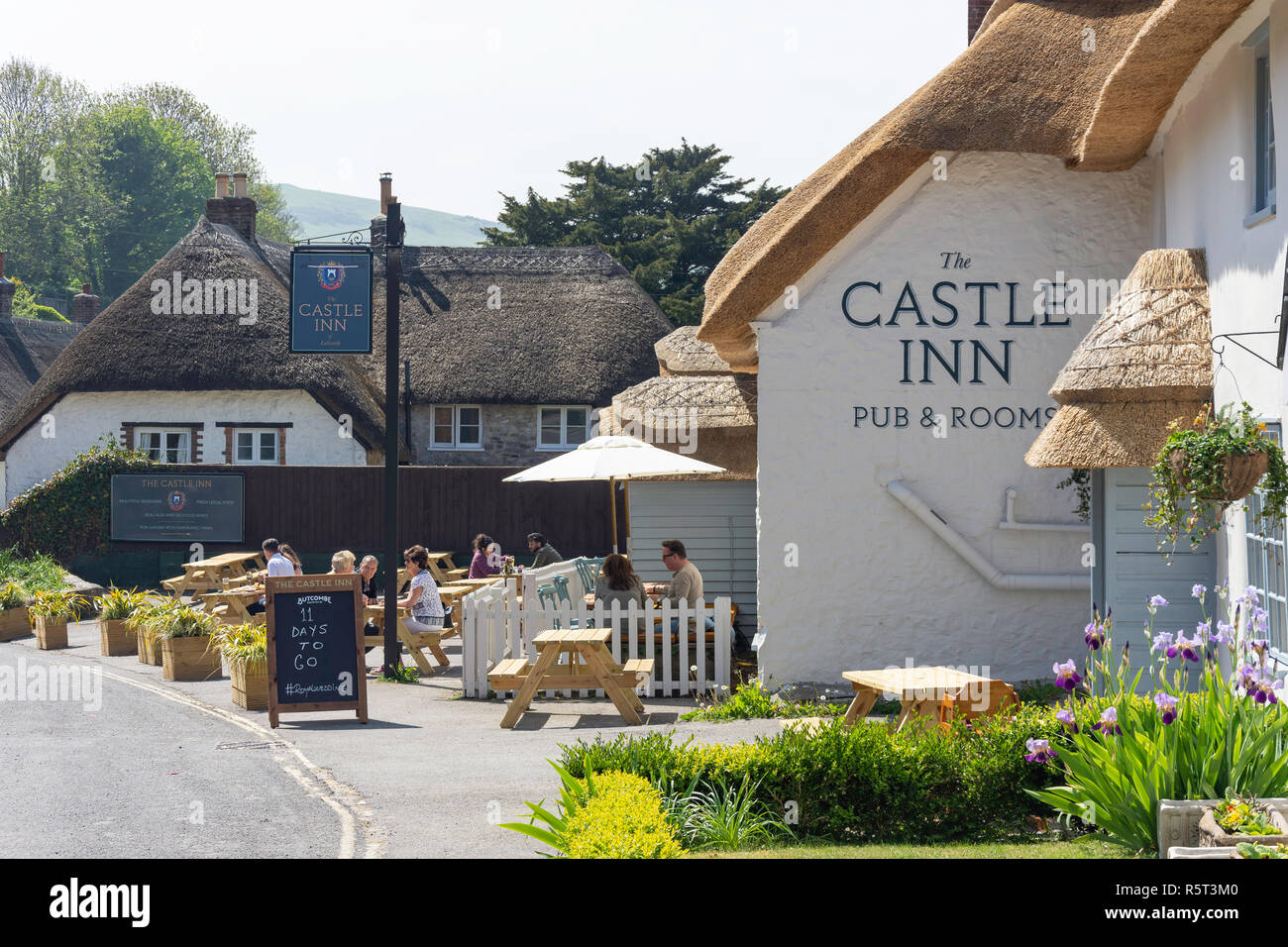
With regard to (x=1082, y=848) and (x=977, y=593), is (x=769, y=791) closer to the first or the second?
(x=1082, y=848)

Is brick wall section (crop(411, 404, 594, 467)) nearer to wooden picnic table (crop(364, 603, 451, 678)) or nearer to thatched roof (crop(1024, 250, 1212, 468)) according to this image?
wooden picnic table (crop(364, 603, 451, 678))

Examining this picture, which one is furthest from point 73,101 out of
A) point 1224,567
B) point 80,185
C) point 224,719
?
point 1224,567

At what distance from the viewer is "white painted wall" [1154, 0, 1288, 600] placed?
798 centimetres

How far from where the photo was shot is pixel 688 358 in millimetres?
19672

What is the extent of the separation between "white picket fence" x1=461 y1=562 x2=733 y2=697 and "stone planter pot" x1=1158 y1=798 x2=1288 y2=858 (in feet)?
22.2

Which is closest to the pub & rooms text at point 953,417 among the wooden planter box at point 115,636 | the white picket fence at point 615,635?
the white picket fence at point 615,635

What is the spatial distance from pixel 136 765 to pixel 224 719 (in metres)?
2.06

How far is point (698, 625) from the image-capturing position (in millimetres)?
12453

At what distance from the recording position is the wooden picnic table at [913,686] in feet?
29.1

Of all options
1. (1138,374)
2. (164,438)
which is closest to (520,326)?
(164,438)

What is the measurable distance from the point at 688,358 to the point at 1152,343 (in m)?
10.8

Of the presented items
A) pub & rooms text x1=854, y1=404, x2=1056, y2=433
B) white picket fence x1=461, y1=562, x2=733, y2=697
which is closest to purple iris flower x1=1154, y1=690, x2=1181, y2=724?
pub & rooms text x1=854, y1=404, x2=1056, y2=433

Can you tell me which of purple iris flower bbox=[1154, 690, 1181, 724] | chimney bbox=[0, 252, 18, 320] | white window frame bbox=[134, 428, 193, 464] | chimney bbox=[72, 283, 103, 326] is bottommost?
purple iris flower bbox=[1154, 690, 1181, 724]

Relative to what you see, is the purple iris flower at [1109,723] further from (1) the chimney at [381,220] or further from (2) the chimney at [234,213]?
(2) the chimney at [234,213]
